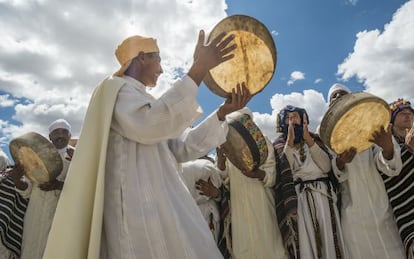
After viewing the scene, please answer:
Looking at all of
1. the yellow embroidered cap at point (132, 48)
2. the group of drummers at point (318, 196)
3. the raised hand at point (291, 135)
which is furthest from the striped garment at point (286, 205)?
the yellow embroidered cap at point (132, 48)

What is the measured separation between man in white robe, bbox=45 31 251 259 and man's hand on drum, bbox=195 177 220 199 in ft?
9.30

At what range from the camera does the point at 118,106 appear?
90.7 inches

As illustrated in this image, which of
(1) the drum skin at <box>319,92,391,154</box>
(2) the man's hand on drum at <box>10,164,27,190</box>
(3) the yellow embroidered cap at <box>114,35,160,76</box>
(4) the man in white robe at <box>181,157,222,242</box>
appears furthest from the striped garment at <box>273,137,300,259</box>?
(2) the man's hand on drum at <box>10,164,27,190</box>

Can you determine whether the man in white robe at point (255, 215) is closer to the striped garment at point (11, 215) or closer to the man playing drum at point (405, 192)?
the man playing drum at point (405, 192)

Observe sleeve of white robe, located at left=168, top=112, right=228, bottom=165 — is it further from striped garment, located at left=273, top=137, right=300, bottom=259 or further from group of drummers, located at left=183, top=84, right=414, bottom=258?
striped garment, located at left=273, top=137, right=300, bottom=259

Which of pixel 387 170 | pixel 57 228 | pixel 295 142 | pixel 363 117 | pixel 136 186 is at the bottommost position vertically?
pixel 57 228

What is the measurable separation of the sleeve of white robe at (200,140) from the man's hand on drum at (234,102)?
0.17 feet

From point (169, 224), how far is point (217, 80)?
4.12 feet

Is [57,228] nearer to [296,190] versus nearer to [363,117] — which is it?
[363,117]

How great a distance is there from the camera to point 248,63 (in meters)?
3.01

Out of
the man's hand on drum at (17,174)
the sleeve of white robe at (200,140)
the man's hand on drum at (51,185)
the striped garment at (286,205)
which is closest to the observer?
the sleeve of white robe at (200,140)

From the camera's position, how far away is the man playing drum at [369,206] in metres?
4.16

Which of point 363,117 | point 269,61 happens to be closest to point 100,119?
point 269,61

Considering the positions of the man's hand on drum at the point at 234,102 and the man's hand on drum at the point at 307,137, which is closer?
the man's hand on drum at the point at 234,102
